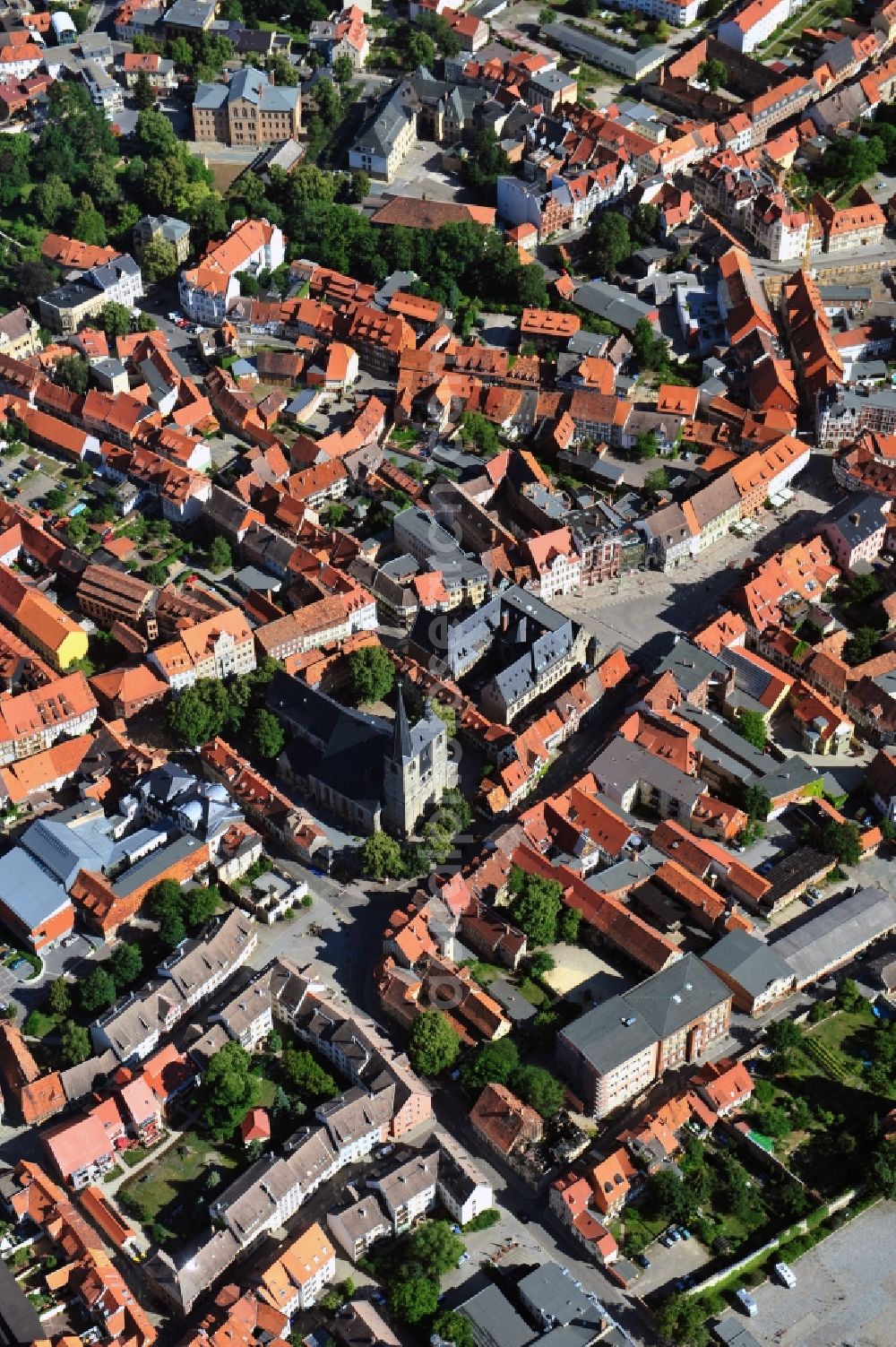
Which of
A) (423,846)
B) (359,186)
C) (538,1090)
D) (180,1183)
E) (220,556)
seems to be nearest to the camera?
(180,1183)

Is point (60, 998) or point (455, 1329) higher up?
point (60, 998)

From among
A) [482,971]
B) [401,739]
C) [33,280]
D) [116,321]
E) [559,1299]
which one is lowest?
[559,1299]

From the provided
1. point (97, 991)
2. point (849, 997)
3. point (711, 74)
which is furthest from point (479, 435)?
point (711, 74)

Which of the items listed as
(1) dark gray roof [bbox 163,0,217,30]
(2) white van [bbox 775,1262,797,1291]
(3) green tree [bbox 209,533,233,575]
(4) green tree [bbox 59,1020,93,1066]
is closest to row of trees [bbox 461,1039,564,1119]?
(2) white van [bbox 775,1262,797,1291]

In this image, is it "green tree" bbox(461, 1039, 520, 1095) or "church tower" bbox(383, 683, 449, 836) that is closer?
"green tree" bbox(461, 1039, 520, 1095)

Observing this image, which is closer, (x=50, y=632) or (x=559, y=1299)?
(x=559, y=1299)

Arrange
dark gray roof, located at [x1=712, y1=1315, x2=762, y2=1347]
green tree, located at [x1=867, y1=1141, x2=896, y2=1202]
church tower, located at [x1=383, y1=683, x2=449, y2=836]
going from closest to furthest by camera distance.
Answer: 1. dark gray roof, located at [x1=712, y1=1315, x2=762, y2=1347]
2. green tree, located at [x1=867, y1=1141, x2=896, y2=1202]
3. church tower, located at [x1=383, y1=683, x2=449, y2=836]

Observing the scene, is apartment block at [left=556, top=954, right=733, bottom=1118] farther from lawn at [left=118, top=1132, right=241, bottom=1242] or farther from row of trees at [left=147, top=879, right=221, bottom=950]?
row of trees at [left=147, top=879, right=221, bottom=950]

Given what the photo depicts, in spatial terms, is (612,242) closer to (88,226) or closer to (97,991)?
(88,226)
